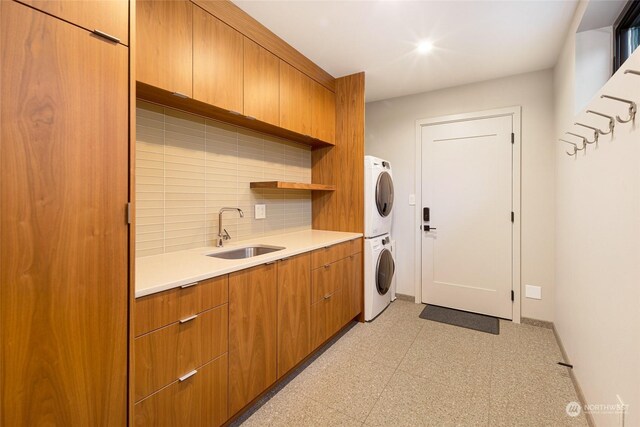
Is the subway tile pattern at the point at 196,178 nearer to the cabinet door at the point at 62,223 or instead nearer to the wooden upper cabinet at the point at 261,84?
the wooden upper cabinet at the point at 261,84

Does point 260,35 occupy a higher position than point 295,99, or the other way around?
point 260,35

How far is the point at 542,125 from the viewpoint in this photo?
2803 millimetres

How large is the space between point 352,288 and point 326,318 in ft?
1.59

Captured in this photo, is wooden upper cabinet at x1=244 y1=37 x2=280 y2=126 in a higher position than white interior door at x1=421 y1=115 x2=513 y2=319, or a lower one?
higher

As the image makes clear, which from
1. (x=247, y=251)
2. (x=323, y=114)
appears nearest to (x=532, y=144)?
(x=323, y=114)

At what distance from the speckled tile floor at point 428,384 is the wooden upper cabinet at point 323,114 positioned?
186cm

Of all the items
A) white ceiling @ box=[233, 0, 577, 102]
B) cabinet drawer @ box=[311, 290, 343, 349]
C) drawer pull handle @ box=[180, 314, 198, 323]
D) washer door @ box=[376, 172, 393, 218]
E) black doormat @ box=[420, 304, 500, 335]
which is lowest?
black doormat @ box=[420, 304, 500, 335]

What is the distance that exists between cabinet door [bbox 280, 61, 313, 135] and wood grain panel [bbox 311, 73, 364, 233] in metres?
0.45

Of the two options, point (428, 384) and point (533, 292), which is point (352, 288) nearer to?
point (428, 384)

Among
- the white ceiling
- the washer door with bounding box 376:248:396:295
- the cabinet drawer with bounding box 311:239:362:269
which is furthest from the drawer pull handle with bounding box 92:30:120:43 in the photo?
the washer door with bounding box 376:248:396:295

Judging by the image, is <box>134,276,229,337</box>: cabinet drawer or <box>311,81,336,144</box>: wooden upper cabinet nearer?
<box>134,276,229,337</box>: cabinet drawer

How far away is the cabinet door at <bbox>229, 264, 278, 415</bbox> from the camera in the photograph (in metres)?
1.52

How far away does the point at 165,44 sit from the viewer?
1.53m

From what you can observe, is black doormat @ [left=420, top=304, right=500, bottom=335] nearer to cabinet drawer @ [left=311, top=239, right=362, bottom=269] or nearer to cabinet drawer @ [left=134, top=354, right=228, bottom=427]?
cabinet drawer @ [left=311, top=239, right=362, bottom=269]
